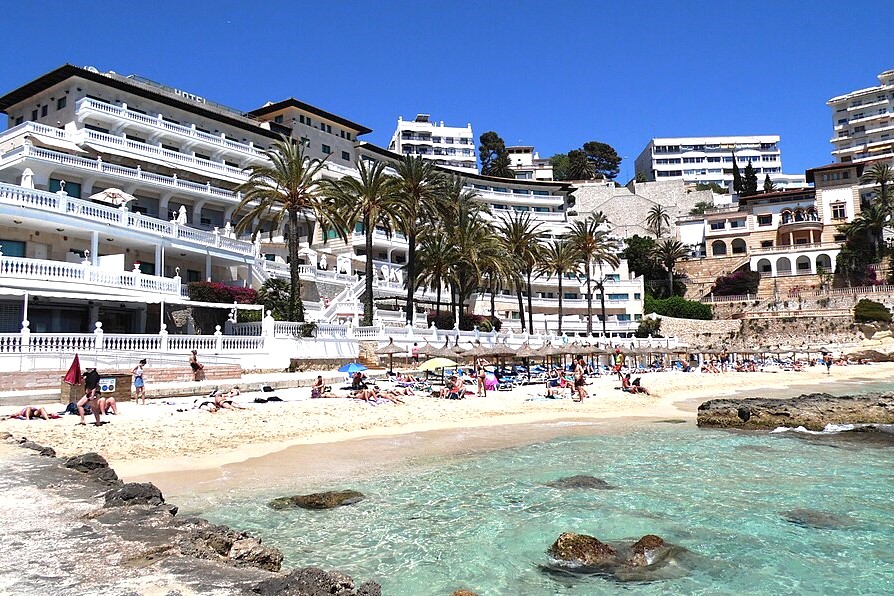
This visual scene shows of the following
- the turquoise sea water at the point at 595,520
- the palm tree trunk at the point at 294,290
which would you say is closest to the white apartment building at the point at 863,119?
the palm tree trunk at the point at 294,290

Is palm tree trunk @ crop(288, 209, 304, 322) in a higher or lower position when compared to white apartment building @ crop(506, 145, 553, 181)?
lower

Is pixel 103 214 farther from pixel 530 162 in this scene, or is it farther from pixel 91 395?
pixel 530 162

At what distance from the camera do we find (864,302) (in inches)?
2472

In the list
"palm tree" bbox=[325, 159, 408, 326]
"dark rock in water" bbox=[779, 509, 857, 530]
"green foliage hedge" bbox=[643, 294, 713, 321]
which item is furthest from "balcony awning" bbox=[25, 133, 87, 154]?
"green foliage hedge" bbox=[643, 294, 713, 321]

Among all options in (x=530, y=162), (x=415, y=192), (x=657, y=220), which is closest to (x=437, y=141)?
(x=530, y=162)

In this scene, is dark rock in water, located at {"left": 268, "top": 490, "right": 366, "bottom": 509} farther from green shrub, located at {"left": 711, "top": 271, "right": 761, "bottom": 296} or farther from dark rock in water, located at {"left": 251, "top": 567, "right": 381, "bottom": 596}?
green shrub, located at {"left": 711, "top": 271, "right": 761, "bottom": 296}

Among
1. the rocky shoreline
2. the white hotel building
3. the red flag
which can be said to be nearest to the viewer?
the rocky shoreline

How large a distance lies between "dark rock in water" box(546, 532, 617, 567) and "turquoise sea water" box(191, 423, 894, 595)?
11.0 inches

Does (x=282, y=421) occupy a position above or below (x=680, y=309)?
below

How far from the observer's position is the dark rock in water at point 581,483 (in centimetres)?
1291

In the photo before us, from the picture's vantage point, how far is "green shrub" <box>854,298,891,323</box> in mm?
61406

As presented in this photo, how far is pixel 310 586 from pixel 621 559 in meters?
4.78

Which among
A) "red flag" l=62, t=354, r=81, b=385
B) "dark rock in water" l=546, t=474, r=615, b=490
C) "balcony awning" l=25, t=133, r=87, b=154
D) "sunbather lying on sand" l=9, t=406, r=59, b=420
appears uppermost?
"balcony awning" l=25, t=133, r=87, b=154

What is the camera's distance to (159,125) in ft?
160
